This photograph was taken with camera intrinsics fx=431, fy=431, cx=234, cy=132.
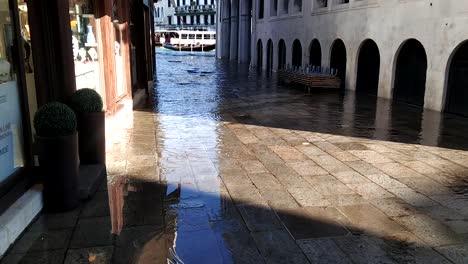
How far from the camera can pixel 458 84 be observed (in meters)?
10.8

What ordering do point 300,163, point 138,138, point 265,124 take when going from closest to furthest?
point 300,163 → point 138,138 → point 265,124

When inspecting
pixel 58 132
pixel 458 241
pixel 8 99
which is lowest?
pixel 458 241

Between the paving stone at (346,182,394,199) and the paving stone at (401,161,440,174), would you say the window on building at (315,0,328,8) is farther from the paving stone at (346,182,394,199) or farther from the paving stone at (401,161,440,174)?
the paving stone at (346,182,394,199)

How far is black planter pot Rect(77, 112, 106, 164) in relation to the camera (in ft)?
17.1

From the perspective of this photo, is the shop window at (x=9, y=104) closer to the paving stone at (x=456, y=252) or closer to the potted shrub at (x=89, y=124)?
the potted shrub at (x=89, y=124)

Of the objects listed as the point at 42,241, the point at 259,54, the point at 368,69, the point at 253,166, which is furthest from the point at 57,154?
the point at 259,54

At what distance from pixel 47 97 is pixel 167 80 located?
13861mm

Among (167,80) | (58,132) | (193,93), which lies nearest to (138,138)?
(58,132)

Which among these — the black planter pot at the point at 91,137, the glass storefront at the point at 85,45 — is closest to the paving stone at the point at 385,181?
the black planter pot at the point at 91,137

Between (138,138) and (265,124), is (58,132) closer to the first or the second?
(138,138)

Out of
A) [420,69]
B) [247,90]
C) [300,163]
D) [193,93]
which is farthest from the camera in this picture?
[247,90]

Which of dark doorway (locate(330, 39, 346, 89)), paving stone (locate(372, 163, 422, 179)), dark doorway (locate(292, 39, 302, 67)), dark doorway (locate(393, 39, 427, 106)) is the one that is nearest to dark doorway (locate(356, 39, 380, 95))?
dark doorway (locate(330, 39, 346, 89))

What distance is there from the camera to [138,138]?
25.0 ft

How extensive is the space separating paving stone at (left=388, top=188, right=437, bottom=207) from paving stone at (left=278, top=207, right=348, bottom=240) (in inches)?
37.6
